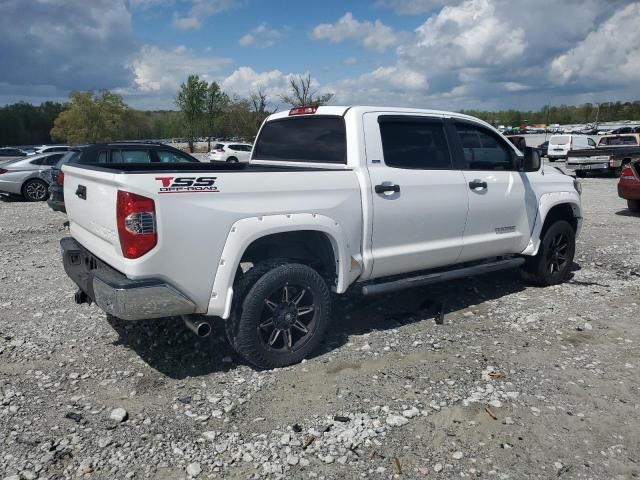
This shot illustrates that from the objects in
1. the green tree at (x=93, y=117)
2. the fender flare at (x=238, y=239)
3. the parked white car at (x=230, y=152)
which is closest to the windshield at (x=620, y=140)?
the parked white car at (x=230, y=152)

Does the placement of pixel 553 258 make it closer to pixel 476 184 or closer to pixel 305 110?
pixel 476 184

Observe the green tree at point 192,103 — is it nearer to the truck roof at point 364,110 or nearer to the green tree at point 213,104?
the green tree at point 213,104

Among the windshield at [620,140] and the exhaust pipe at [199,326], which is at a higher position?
the windshield at [620,140]

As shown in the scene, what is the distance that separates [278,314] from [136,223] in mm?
1270

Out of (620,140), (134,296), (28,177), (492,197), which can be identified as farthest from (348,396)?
(620,140)

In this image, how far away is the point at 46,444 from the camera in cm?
306

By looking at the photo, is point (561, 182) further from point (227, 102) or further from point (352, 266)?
point (227, 102)

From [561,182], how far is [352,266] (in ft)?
10.5

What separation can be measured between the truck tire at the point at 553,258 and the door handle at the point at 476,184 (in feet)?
4.41

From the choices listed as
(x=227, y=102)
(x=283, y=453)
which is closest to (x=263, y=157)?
(x=283, y=453)

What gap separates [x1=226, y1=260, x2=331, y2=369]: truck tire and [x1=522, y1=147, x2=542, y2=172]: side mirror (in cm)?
272

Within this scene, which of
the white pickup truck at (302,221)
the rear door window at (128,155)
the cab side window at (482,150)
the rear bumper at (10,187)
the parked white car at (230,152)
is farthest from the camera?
the parked white car at (230,152)

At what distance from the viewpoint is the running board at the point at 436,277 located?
14.5 ft

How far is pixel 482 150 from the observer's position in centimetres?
532
